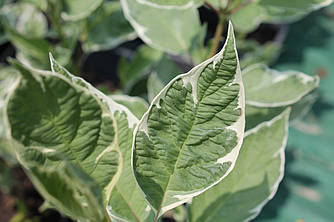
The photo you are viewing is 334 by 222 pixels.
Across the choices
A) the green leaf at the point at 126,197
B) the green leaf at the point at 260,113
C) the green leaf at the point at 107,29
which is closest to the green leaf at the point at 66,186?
the green leaf at the point at 126,197

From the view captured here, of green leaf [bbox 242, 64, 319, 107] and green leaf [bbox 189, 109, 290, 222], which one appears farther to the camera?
green leaf [bbox 242, 64, 319, 107]

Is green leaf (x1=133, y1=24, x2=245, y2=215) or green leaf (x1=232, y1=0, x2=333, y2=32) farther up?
green leaf (x1=133, y1=24, x2=245, y2=215)

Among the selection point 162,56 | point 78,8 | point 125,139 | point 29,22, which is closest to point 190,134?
point 125,139

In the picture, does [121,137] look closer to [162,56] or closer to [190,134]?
[190,134]

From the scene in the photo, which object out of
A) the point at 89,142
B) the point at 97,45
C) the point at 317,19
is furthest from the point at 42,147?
the point at 317,19

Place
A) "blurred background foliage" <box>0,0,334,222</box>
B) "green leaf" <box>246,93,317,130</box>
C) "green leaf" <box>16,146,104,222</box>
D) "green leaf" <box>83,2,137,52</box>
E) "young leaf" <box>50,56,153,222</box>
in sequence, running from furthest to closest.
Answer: "green leaf" <box>83,2,137,52</box> → "blurred background foliage" <box>0,0,334,222</box> → "green leaf" <box>246,93,317,130</box> → "young leaf" <box>50,56,153,222</box> → "green leaf" <box>16,146,104,222</box>

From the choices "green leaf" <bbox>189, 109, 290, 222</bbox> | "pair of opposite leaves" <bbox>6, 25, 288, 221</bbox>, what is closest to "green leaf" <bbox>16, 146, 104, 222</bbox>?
"pair of opposite leaves" <bbox>6, 25, 288, 221</bbox>

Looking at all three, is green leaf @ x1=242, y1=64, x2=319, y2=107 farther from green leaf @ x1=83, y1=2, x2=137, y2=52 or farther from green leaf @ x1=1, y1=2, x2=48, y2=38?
green leaf @ x1=1, y1=2, x2=48, y2=38
